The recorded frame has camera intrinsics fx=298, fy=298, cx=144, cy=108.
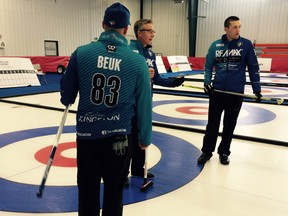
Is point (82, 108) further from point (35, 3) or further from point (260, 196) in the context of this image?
point (35, 3)

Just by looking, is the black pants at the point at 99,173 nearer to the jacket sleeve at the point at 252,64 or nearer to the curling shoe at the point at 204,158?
the curling shoe at the point at 204,158

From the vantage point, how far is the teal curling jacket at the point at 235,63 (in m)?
3.97

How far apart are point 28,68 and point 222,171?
964 centimetres

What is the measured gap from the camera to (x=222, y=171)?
152 inches

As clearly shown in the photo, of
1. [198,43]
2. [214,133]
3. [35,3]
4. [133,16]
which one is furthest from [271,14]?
[214,133]

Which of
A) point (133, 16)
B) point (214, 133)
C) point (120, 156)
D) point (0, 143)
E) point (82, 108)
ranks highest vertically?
point (133, 16)

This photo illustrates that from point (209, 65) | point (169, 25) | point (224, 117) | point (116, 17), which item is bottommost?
point (224, 117)

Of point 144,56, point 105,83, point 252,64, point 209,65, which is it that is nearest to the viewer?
point 105,83

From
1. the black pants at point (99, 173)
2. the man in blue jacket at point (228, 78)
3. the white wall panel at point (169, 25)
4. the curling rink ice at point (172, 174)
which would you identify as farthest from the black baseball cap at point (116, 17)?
the white wall panel at point (169, 25)

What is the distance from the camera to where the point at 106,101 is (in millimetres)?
1941

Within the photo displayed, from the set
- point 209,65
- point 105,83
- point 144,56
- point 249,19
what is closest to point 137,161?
point 144,56

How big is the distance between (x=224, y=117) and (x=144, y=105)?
2340mm

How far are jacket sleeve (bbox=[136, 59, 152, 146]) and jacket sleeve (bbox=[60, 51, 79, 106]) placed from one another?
16.8 inches

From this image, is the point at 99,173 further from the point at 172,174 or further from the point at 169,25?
the point at 169,25
